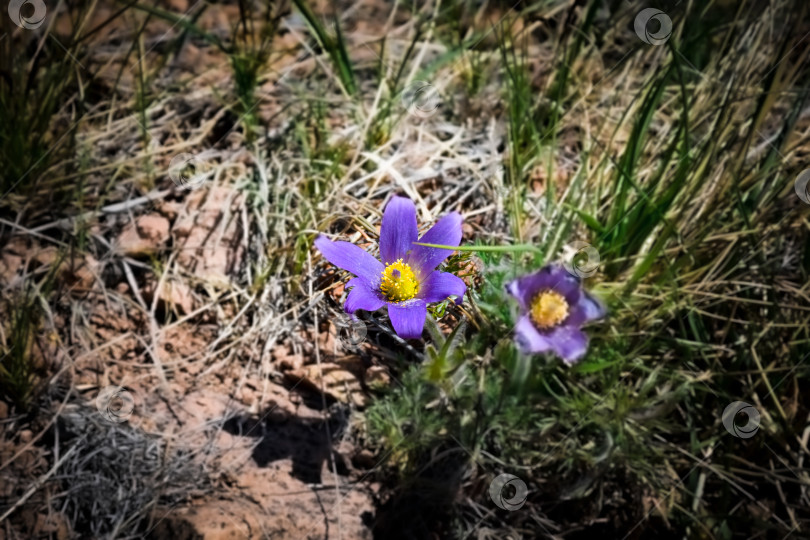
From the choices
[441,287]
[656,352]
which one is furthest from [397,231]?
[656,352]

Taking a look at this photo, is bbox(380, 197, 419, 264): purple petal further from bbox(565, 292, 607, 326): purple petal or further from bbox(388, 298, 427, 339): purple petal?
bbox(565, 292, 607, 326): purple petal

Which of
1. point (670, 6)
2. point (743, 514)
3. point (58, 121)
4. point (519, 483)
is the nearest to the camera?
point (519, 483)

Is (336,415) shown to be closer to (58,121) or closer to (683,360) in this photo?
(683,360)

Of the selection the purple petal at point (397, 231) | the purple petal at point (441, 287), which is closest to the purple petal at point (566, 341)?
the purple petal at point (441, 287)

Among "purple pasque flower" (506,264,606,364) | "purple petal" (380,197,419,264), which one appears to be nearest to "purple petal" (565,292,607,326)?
"purple pasque flower" (506,264,606,364)

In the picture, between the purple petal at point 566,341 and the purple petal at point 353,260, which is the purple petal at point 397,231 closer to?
the purple petal at point 353,260

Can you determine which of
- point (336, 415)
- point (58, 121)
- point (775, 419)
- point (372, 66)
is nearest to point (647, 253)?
point (775, 419)
